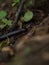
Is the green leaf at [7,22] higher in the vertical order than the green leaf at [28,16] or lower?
lower

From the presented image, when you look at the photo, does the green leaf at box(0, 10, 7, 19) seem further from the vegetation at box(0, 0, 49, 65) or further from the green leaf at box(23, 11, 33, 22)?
the green leaf at box(23, 11, 33, 22)

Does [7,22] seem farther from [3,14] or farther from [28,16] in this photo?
[28,16]

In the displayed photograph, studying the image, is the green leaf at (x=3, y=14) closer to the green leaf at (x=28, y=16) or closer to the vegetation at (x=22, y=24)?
the vegetation at (x=22, y=24)

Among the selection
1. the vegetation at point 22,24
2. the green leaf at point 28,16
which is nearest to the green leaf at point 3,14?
the vegetation at point 22,24

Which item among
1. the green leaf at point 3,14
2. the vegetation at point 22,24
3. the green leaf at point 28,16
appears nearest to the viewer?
the vegetation at point 22,24

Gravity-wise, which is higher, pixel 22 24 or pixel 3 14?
pixel 3 14

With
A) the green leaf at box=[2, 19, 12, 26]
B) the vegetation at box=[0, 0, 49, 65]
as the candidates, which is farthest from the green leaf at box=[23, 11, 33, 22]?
the green leaf at box=[2, 19, 12, 26]

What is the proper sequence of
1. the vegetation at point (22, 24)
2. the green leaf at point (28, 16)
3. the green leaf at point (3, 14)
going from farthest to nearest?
1. the green leaf at point (3, 14)
2. the green leaf at point (28, 16)
3. the vegetation at point (22, 24)

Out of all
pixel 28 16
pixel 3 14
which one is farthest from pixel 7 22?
pixel 28 16

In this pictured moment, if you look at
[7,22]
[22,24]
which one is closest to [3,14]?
[7,22]

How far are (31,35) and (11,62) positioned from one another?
18.0 inches

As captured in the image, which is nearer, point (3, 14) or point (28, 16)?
point (28, 16)

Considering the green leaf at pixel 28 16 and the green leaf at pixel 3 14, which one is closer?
the green leaf at pixel 28 16

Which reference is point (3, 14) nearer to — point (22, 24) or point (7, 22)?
point (7, 22)
